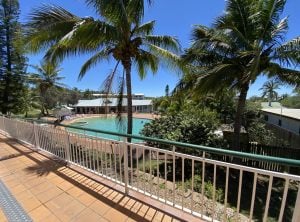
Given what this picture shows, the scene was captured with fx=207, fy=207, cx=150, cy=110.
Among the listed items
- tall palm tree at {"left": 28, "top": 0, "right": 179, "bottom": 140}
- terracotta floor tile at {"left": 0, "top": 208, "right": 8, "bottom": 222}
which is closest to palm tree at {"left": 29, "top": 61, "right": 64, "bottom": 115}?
tall palm tree at {"left": 28, "top": 0, "right": 179, "bottom": 140}

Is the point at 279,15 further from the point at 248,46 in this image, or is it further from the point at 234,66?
the point at 234,66

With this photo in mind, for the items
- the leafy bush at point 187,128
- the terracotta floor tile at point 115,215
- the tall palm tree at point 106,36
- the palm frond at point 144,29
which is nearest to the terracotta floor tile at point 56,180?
the terracotta floor tile at point 115,215

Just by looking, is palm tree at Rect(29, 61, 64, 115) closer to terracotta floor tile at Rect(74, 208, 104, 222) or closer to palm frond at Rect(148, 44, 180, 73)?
palm frond at Rect(148, 44, 180, 73)

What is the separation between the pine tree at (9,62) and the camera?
12883 millimetres

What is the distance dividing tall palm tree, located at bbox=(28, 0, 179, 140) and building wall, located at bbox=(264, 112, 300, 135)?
1100cm

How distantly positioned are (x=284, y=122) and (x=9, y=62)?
1990cm

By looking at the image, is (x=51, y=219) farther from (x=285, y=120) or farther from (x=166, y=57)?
(x=285, y=120)

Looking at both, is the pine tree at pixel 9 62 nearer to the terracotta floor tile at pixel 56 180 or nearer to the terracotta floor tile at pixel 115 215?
the terracotta floor tile at pixel 56 180

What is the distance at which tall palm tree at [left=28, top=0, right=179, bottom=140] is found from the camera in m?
5.72

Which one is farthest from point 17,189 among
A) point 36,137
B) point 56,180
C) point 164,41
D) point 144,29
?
point 144,29

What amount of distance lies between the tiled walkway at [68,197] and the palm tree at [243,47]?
5.53 meters

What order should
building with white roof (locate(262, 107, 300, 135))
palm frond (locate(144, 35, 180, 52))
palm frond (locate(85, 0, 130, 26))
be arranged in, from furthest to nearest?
building with white roof (locate(262, 107, 300, 135)) < palm frond (locate(144, 35, 180, 52)) < palm frond (locate(85, 0, 130, 26))

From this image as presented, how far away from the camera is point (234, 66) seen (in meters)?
7.98

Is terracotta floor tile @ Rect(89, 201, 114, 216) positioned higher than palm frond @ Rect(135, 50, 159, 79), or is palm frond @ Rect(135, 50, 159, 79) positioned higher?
palm frond @ Rect(135, 50, 159, 79)
